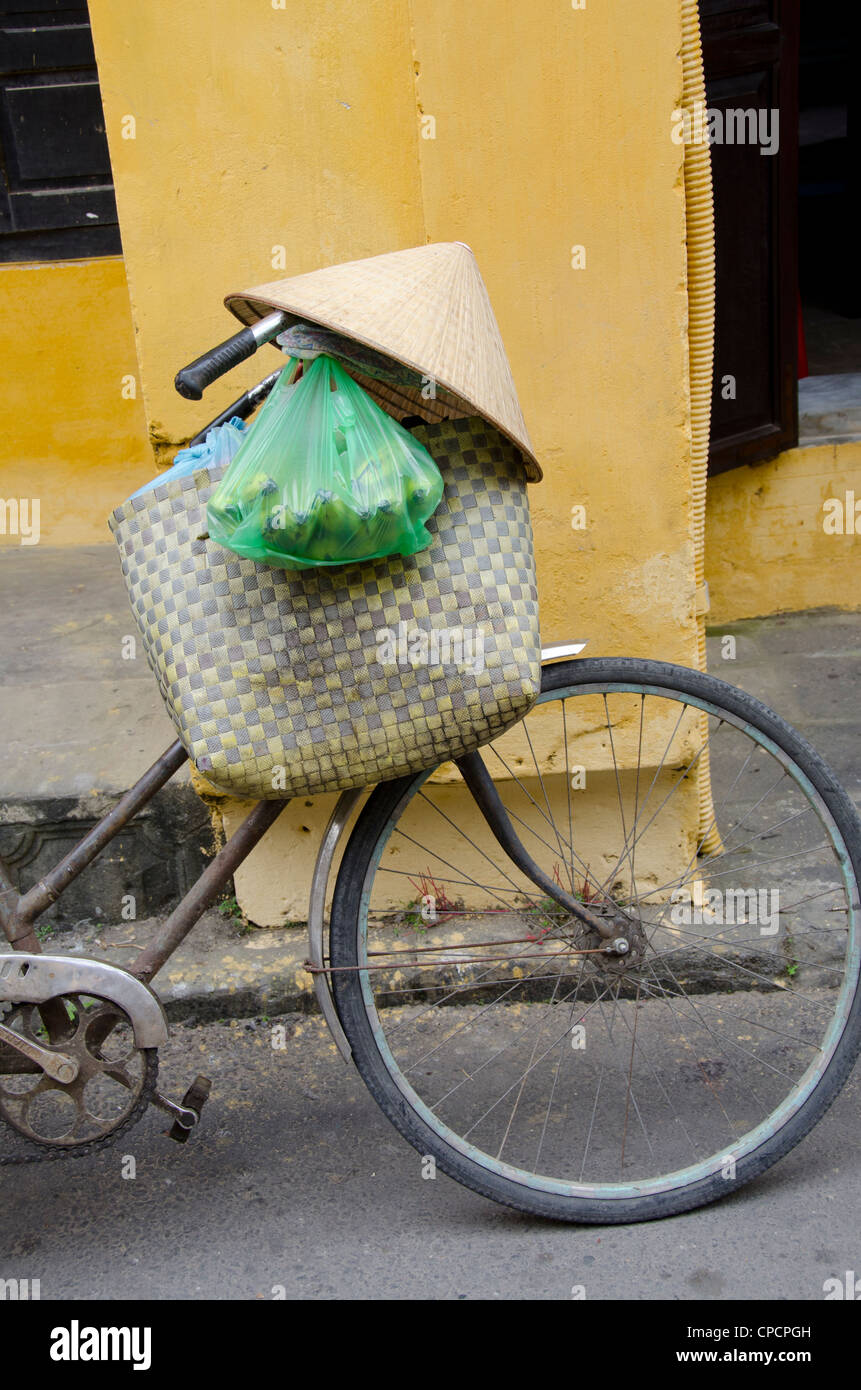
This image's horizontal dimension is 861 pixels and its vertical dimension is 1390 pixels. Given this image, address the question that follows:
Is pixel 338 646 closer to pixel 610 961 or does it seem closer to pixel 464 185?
pixel 610 961

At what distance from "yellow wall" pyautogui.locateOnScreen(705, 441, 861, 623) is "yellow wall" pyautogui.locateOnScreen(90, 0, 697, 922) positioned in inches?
67.0

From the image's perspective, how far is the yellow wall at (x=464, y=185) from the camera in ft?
8.68

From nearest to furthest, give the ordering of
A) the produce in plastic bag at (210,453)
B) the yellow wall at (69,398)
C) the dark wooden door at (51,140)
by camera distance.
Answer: the produce in plastic bag at (210,453), the dark wooden door at (51,140), the yellow wall at (69,398)

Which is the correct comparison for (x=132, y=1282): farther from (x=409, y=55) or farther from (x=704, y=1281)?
(x=409, y=55)

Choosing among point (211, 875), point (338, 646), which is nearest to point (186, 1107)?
point (211, 875)

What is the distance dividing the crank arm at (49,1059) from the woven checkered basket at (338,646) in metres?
0.64

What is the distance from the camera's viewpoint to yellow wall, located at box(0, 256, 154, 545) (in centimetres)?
488

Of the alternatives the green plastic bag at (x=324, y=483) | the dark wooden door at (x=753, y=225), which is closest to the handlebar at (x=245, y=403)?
the green plastic bag at (x=324, y=483)

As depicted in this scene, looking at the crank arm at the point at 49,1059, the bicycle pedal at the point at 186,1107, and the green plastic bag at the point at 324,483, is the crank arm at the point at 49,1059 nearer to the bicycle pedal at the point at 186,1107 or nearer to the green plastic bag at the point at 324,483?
the bicycle pedal at the point at 186,1107

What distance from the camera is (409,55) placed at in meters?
2.67

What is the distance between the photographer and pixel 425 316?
1.93 metres

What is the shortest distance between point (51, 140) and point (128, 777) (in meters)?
2.89

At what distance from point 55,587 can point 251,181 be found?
2.13m
